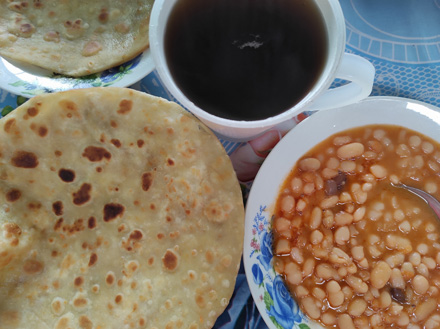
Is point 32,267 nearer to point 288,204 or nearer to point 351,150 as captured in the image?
point 288,204

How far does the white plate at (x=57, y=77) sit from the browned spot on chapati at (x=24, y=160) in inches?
9.7

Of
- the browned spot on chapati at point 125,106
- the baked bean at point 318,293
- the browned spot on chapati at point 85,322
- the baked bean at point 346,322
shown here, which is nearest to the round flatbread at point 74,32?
the browned spot on chapati at point 125,106

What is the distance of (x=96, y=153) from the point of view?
3.53 ft

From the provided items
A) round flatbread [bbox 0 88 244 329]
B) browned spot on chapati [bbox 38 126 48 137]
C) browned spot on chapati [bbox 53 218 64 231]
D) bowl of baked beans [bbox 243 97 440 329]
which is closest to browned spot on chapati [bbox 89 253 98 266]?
round flatbread [bbox 0 88 244 329]

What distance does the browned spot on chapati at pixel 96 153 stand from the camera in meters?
1.07

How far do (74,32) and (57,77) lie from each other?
15cm

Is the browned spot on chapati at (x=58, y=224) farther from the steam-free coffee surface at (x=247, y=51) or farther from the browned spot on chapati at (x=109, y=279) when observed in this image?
the steam-free coffee surface at (x=247, y=51)

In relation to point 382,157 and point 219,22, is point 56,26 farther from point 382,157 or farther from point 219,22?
point 382,157

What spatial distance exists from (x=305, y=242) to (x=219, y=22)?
723 millimetres

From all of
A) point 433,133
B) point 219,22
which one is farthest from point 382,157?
point 219,22

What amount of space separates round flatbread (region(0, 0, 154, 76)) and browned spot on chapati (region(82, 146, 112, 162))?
0.30 meters

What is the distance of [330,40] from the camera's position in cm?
90

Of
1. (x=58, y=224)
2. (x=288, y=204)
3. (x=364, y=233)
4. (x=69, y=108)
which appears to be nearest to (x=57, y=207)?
(x=58, y=224)

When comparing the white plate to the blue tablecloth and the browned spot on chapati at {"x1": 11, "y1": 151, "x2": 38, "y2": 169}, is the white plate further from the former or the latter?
the browned spot on chapati at {"x1": 11, "y1": 151, "x2": 38, "y2": 169}
